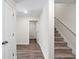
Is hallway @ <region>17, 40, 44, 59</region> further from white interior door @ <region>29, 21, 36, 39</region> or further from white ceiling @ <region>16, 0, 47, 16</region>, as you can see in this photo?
white interior door @ <region>29, 21, 36, 39</region>

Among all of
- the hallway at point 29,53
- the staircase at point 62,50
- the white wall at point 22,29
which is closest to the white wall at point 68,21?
the staircase at point 62,50

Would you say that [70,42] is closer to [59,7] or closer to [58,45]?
[58,45]

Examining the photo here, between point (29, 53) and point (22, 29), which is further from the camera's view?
point (22, 29)

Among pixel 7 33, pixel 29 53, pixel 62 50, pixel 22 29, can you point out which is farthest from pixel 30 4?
pixel 22 29

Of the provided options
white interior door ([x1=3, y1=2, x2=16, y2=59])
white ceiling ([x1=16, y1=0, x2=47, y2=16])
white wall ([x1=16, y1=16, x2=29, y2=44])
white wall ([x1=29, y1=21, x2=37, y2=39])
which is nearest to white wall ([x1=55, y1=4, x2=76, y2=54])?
white ceiling ([x1=16, y1=0, x2=47, y2=16])

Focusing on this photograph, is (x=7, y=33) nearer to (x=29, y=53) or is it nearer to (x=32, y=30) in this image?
(x=29, y=53)

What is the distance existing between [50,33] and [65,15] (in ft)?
6.83

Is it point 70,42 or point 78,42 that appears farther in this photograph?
point 70,42

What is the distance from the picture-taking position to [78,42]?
102 cm

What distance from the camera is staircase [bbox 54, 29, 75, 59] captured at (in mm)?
3322

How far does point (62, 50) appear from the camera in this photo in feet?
12.3

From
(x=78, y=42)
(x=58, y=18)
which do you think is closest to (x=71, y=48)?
(x=58, y=18)

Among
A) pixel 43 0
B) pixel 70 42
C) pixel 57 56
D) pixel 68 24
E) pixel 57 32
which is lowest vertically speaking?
pixel 57 56

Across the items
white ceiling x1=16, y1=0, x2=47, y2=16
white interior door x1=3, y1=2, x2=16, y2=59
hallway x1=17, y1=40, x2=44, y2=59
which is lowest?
hallway x1=17, y1=40, x2=44, y2=59
